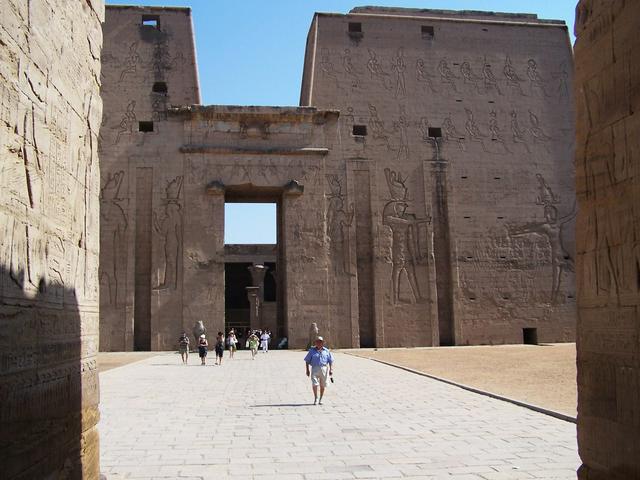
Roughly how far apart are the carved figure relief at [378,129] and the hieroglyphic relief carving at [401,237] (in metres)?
1.11

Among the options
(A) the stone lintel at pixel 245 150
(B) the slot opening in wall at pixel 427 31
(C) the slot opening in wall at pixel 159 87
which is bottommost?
(A) the stone lintel at pixel 245 150

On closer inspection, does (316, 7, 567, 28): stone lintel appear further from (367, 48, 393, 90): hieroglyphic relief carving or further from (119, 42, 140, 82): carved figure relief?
(119, 42, 140, 82): carved figure relief

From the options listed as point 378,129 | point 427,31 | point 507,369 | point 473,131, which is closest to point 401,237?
point 378,129

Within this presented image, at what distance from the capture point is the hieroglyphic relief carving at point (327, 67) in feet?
76.8

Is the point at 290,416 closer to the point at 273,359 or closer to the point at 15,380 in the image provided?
the point at 15,380

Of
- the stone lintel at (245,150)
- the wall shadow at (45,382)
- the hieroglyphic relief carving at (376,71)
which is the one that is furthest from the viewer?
the hieroglyphic relief carving at (376,71)

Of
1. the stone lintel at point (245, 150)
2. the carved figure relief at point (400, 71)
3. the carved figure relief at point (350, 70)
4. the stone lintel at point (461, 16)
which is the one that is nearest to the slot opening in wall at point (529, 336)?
the carved figure relief at point (400, 71)

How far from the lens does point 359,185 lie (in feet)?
74.8

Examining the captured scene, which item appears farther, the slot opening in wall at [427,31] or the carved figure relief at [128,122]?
A: the slot opening in wall at [427,31]

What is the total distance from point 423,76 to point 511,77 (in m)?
3.57

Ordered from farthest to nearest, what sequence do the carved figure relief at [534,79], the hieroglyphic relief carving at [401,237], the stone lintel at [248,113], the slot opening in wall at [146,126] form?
the carved figure relief at [534,79]
the hieroglyphic relief carving at [401,237]
the slot opening in wall at [146,126]
the stone lintel at [248,113]

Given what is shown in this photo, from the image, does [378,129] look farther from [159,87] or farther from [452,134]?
[159,87]

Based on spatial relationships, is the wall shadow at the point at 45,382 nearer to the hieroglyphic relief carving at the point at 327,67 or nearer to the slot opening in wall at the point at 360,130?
the slot opening in wall at the point at 360,130

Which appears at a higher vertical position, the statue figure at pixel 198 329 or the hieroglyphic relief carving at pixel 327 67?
the hieroglyphic relief carving at pixel 327 67
